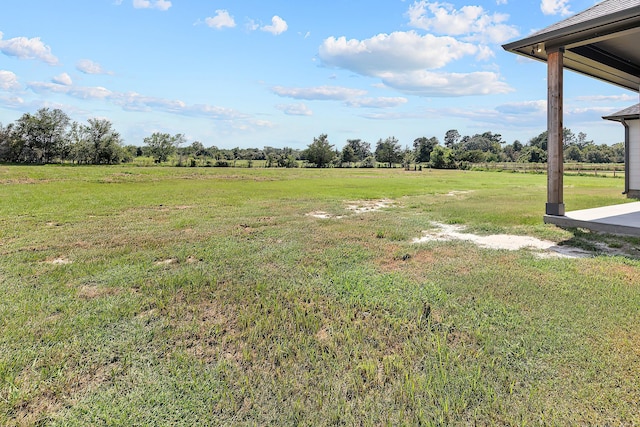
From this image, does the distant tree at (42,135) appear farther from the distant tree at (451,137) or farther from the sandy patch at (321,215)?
the distant tree at (451,137)

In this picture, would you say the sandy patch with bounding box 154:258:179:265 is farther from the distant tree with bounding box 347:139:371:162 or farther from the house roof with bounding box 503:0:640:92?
the distant tree with bounding box 347:139:371:162

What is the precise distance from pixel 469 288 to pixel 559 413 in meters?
1.70

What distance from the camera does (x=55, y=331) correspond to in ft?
8.51

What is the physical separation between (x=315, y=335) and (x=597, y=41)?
6884mm

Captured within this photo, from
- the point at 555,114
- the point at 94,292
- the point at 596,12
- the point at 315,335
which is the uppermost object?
the point at 596,12

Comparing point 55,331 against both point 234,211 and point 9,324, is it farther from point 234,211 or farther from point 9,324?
point 234,211

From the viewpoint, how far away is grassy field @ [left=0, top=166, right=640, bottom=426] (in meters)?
1.79

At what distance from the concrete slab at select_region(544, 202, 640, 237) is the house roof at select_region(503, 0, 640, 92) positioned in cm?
307

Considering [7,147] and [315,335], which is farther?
[7,147]

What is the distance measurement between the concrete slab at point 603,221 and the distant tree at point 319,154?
5635 cm

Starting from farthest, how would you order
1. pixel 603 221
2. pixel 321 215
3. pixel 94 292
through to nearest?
1. pixel 321 215
2. pixel 603 221
3. pixel 94 292

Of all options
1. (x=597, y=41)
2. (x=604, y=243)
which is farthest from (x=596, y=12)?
(x=604, y=243)

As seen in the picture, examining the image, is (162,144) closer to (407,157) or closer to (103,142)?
(103,142)

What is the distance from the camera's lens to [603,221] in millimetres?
5988
